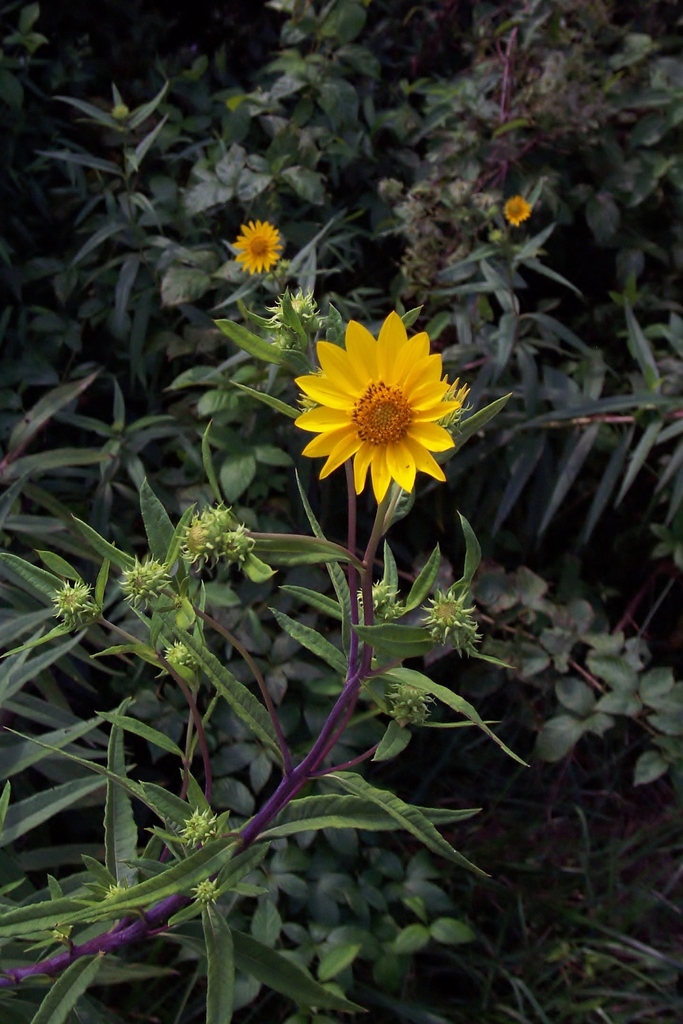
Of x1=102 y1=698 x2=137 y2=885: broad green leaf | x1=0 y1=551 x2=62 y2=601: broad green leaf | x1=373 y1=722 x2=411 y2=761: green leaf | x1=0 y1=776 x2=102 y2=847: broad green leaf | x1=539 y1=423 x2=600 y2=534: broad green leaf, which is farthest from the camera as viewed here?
x1=539 y1=423 x2=600 y2=534: broad green leaf

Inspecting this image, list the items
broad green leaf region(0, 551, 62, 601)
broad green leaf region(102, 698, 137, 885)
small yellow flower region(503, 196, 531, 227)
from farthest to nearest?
1. small yellow flower region(503, 196, 531, 227)
2. broad green leaf region(102, 698, 137, 885)
3. broad green leaf region(0, 551, 62, 601)

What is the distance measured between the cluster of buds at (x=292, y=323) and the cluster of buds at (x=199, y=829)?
1.77 feet

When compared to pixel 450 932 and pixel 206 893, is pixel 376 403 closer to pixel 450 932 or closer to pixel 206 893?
pixel 206 893

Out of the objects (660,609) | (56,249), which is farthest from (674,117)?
(56,249)

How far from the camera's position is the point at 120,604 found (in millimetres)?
1540

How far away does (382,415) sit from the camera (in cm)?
85

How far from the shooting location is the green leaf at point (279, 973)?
1033mm

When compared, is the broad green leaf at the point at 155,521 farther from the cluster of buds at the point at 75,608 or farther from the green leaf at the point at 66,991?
the green leaf at the point at 66,991

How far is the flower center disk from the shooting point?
858 mm

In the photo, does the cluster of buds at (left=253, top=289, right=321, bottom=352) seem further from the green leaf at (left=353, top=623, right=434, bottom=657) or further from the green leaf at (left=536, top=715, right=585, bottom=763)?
the green leaf at (left=536, top=715, right=585, bottom=763)

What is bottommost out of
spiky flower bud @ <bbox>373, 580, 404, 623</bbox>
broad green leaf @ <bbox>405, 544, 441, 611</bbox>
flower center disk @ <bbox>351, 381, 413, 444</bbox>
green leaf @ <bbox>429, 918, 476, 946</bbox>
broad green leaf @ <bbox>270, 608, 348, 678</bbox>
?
green leaf @ <bbox>429, 918, 476, 946</bbox>

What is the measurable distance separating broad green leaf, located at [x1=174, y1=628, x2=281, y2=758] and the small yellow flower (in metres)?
1.36

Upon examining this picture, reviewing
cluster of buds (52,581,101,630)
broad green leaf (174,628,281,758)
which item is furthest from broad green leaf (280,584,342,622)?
cluster of buds (52,581,101,630)

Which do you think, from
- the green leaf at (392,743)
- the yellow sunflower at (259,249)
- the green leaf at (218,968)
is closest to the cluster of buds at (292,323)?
the green leaf at (392,743)
